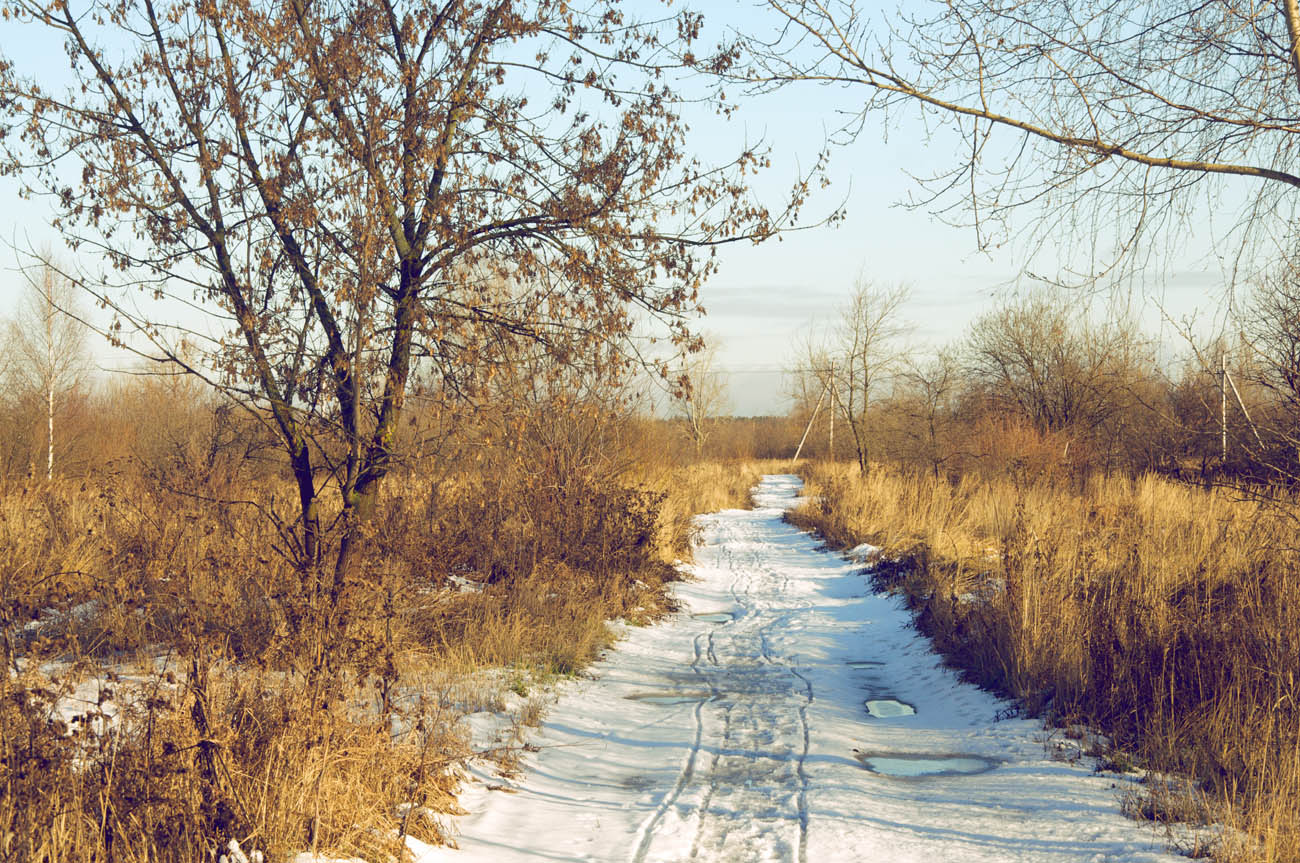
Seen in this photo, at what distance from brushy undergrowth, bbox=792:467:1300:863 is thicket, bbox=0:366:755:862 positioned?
12.3 ft

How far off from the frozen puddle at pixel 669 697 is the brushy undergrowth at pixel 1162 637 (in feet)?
7.82

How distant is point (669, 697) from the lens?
7539 mm

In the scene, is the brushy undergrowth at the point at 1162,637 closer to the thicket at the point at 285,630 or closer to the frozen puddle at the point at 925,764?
the frozen puddle at the point at 925,764

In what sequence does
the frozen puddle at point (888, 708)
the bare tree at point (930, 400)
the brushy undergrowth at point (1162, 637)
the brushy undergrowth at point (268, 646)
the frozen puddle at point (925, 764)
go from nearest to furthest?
the brushy undergrowth at point (268, 646), the brushy undergrowth at point (1162, 637), the frozen puddle at point (925, 764), the frozen puddle at point (888, 708), the bare tree at point (930, 400)

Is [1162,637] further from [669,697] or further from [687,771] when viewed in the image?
[669,697]

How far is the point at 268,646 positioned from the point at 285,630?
1.23ft

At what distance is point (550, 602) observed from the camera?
9.39m

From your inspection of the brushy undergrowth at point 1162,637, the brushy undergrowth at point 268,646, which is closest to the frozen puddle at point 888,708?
the brushy undergrowth at point 1162,637

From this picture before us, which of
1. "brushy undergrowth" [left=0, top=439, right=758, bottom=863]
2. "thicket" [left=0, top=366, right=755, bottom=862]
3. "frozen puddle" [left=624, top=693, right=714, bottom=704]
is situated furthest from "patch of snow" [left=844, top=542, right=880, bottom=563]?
"frozen puddle" [left=624, top=693, right=714, bottom=704]

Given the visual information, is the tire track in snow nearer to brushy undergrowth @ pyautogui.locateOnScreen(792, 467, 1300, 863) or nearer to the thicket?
the thicket

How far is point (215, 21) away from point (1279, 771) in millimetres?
8361

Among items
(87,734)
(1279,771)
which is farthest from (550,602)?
(1279,771)

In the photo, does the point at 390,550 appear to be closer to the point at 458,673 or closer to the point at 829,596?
the point at 458,673

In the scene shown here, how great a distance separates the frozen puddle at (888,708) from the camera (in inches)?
282
